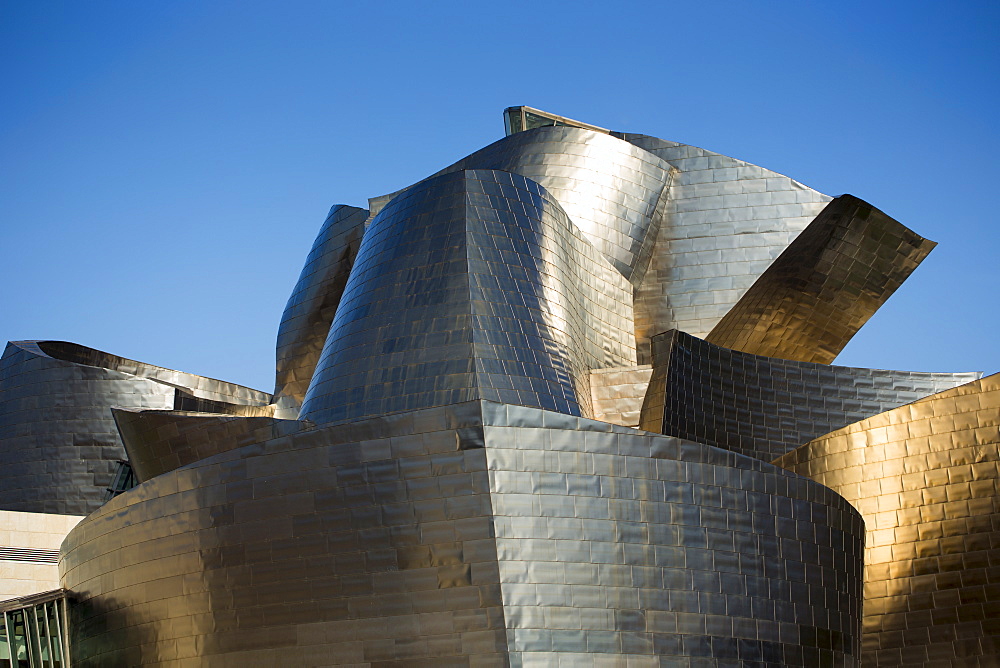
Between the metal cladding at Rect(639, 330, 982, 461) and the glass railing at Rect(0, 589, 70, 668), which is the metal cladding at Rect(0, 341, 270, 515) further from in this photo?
the metal cladding at Rect(639, 330, 982, 461)

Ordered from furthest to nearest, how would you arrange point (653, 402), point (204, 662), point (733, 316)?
point (733, 316) → point (653, 402) → point (204, 662)

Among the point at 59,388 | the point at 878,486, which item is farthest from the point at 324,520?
the point at 59,388

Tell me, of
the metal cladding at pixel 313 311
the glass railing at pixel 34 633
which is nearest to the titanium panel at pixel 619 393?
the metal cladding at pixel 313 311

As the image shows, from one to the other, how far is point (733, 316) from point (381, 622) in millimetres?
14000

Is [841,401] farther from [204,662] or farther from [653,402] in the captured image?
[204,662]

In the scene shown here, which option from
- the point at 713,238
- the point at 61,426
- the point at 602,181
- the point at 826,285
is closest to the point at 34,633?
the point at 61,426

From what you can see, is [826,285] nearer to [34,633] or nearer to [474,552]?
[474,552]

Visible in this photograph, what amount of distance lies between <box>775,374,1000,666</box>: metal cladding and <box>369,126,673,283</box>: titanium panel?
25.4 feet

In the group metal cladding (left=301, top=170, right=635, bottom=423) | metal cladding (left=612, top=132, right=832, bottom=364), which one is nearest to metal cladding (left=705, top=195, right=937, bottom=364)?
metal cladding (left=612, top=132, right=832, bottom=364)

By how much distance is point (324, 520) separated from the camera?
49.9 ft

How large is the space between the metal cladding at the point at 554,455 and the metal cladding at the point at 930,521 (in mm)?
35

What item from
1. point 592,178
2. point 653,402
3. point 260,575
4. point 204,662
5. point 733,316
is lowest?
point 204,662

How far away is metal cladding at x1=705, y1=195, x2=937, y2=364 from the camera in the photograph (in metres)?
26.9

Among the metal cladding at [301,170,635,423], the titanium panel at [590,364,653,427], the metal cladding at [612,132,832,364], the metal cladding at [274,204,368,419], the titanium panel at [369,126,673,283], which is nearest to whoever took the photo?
the metal cladding at [301,170,635,423]
